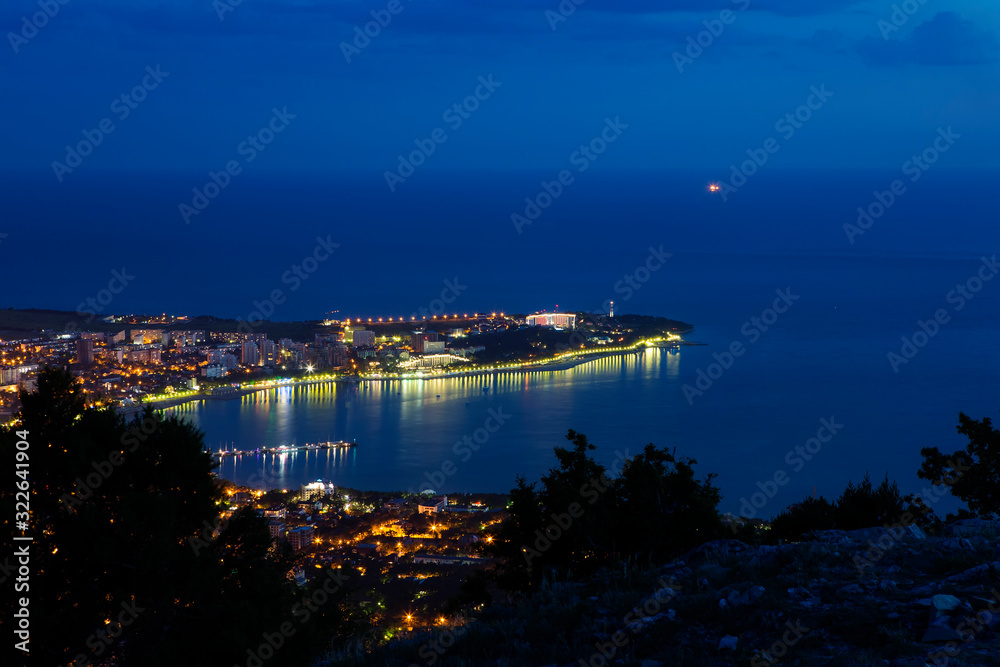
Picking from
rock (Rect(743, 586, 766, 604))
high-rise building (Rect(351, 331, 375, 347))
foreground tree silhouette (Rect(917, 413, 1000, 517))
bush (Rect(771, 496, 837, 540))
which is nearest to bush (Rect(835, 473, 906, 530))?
bush (Rect(771, 496, 837, 540))

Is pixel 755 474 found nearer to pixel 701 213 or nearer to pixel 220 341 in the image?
pixel 220 341

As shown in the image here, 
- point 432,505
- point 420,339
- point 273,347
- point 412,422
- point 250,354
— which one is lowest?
point 432,505

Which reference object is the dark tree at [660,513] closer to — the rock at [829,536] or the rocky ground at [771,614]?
the rock at [829,536]

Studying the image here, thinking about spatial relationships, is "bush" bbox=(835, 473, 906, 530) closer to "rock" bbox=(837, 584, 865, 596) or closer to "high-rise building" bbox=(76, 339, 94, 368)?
"rock" bbox=(837, 584, 865, 596)

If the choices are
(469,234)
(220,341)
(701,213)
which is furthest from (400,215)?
(220,341)

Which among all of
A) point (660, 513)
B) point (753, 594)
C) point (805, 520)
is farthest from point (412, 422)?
point (753, 594)

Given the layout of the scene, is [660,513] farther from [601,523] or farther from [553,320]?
[553,320]
